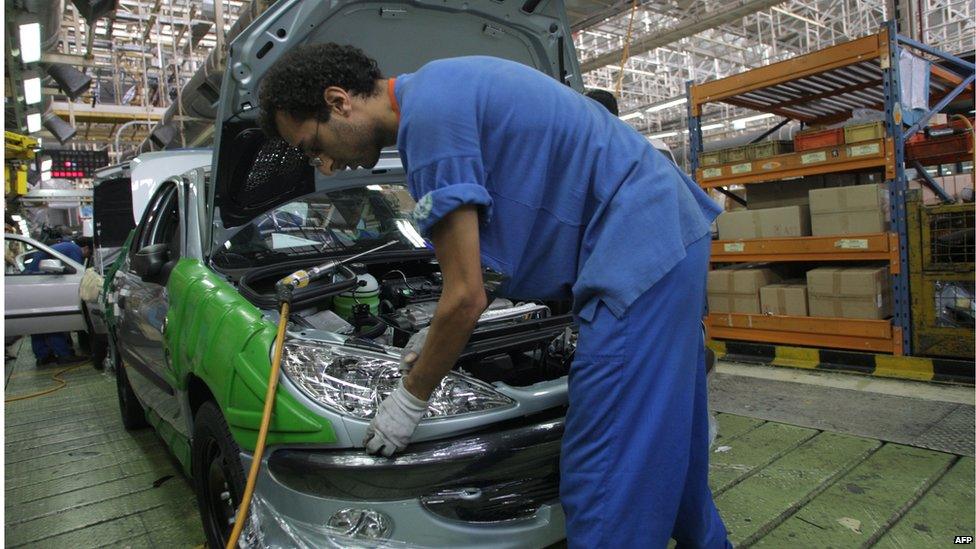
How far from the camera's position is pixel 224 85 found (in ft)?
6.84

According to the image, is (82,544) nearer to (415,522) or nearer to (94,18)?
(415,522)

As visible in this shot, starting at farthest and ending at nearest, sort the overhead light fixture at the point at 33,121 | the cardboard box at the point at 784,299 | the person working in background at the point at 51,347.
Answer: the overhead light fixture at the point at 33,121, the person working in background at the point at 51,347, the cardboard box at the point at 784,299

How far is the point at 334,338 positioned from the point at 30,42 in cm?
645

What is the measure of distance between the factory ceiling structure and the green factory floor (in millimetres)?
3317

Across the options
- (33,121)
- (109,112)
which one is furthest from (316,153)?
(109,112)

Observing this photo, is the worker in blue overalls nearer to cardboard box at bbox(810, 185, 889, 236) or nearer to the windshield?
the windshield

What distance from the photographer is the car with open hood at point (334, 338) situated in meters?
1.47

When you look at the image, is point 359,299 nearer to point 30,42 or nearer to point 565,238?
point 565,238

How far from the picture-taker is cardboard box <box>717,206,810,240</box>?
14.7 ft

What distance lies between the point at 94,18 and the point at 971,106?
831 centimetres

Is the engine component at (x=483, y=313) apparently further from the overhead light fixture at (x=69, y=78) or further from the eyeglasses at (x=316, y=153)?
the overhead light fixture at (x=69, y=78)

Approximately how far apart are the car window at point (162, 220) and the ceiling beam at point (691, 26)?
611 cm

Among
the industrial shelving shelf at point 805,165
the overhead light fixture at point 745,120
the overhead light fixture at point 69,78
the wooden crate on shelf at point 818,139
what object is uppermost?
the overhead light fixture at point 745,120

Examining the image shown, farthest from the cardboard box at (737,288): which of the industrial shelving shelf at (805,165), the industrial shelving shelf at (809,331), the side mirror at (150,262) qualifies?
the side mirror at (150,262)
